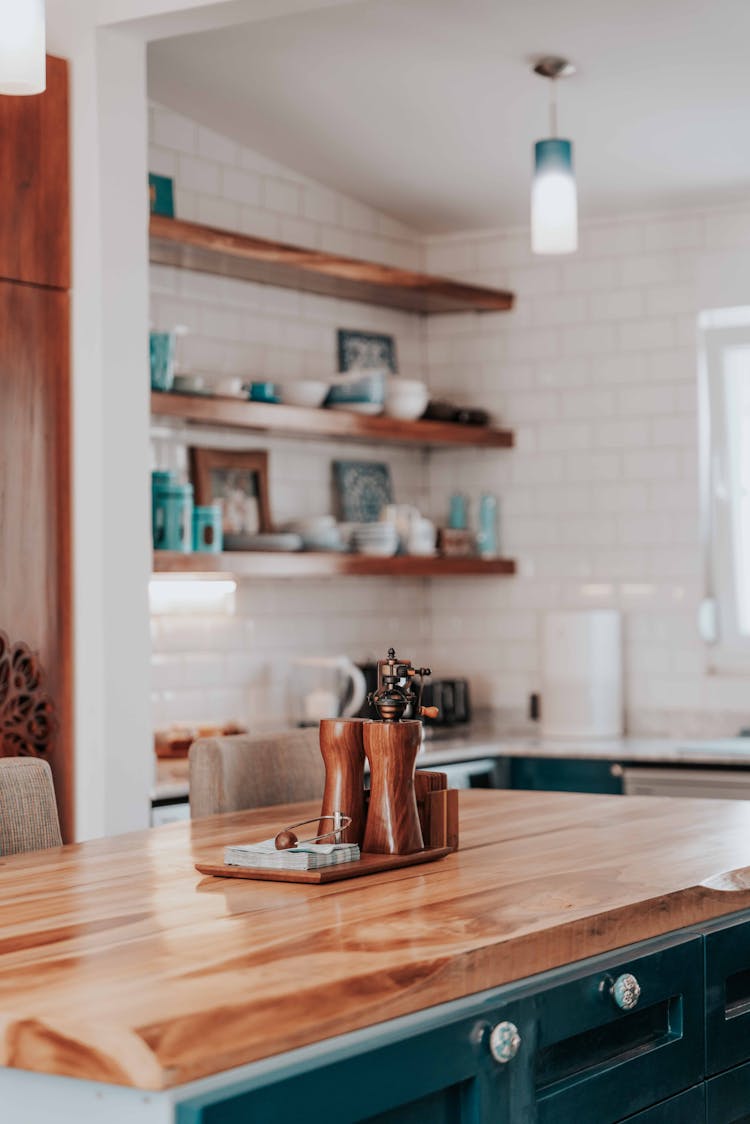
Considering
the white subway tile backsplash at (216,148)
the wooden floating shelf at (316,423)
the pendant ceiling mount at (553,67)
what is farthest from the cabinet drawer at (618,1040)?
the white subway tile backsplash at (216,148)

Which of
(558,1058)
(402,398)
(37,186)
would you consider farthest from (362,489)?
(558,1058)

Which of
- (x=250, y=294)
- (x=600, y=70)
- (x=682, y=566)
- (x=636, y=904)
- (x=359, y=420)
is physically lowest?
(x=636, y=904)

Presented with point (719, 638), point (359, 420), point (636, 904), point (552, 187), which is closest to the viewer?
point (636, 904)

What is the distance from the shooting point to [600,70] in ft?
14.0

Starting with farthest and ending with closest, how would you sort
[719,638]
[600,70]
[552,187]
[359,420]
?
[719,638] < [359,420] < [600,70] < [552,187]

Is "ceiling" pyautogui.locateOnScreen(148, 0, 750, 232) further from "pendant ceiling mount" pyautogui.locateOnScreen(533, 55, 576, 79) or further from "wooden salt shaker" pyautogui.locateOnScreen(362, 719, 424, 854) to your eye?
"wooden salt shaker" pyautogui.locateOnScreen(362, 719, 424, 854)

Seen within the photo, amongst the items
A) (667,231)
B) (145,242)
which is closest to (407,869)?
(145,242)

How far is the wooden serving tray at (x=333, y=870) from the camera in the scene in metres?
2.06

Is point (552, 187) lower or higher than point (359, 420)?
higher

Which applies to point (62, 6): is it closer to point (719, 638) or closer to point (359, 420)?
point (359, 420)

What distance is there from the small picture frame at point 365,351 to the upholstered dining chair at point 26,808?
320 cm

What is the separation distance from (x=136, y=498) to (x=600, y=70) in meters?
1.75

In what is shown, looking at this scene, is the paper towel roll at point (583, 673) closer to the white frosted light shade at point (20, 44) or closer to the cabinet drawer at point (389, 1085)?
the white frosted light shade at point (20, 44)

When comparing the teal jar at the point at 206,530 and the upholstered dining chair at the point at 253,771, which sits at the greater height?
A: the teal jar at the point at 206,530
